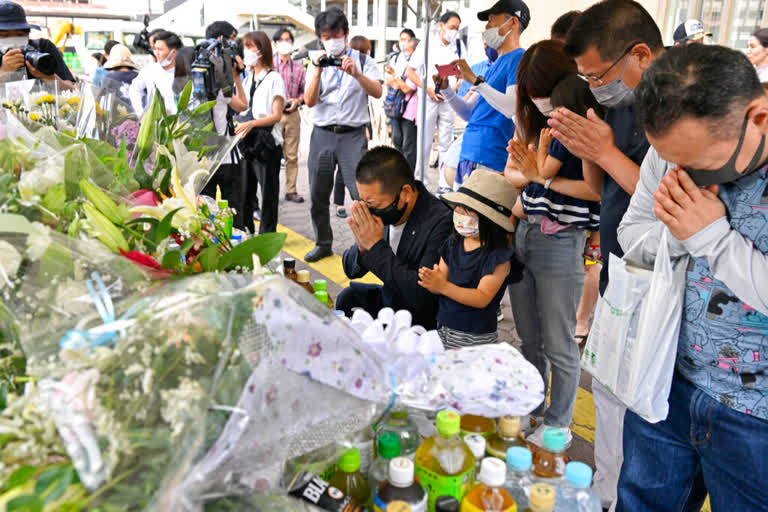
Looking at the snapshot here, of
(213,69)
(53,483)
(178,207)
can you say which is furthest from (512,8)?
(53,483)

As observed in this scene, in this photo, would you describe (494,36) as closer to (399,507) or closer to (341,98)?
(341,98)

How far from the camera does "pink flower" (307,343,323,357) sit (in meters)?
0.90

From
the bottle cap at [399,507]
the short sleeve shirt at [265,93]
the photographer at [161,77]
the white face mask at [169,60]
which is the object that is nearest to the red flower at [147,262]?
the bottle cap at [399,507]

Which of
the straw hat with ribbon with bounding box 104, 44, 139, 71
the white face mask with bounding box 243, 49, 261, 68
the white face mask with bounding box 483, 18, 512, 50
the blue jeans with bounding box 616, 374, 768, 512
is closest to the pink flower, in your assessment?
the blue jeans with bounding box 616, 374, 768, 512

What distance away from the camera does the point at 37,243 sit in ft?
3.14

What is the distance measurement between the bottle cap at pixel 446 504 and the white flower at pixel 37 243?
0.75 meters

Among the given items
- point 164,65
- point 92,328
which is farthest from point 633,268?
point 164,65

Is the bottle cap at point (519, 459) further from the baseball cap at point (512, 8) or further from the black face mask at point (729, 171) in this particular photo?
the baseball cap at point (512, 8)

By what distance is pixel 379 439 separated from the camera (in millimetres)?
1039

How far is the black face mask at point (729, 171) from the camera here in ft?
3.51

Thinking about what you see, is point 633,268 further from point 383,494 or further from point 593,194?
point 383,494

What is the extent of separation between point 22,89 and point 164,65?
2.71 meters

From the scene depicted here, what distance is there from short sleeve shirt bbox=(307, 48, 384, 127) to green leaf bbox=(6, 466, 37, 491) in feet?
12.8

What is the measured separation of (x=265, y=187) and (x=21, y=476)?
403cm
